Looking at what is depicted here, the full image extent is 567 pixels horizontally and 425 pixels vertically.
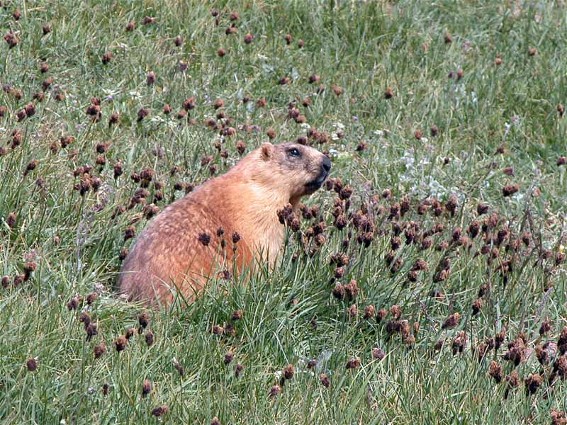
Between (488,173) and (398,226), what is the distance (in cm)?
269

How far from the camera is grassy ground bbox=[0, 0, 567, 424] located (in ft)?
16.6

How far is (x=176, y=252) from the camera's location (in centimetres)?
634

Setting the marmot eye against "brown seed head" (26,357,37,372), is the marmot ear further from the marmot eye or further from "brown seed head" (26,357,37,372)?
"brown seed head" (26,357,37,372)

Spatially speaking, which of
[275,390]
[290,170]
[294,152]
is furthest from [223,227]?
[275,390]

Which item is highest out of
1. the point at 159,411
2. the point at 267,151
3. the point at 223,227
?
the point at 159,411

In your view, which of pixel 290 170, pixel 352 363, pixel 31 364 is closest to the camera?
pixel 31 364

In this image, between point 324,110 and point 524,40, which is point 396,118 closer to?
point 324,110

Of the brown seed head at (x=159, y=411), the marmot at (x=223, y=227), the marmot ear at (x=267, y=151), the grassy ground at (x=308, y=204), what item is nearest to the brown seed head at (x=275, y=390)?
the grassy ground at (x=308, y=204)

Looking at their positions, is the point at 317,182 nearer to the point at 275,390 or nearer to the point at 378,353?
the point at 378,353

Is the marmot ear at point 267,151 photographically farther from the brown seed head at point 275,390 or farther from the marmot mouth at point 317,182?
the brown seed head at point 275,390

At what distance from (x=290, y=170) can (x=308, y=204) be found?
485 mm

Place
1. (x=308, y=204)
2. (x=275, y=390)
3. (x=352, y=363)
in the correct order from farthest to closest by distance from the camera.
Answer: (x=308, y=204) < (x=352, y=363) < (x=275, y=390)

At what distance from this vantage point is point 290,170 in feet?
24.5

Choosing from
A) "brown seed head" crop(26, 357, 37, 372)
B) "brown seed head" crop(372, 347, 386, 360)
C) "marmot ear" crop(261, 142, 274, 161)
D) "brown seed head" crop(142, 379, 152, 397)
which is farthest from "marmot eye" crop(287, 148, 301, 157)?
"brown seed head" crop(26, 357, 37, 372)
